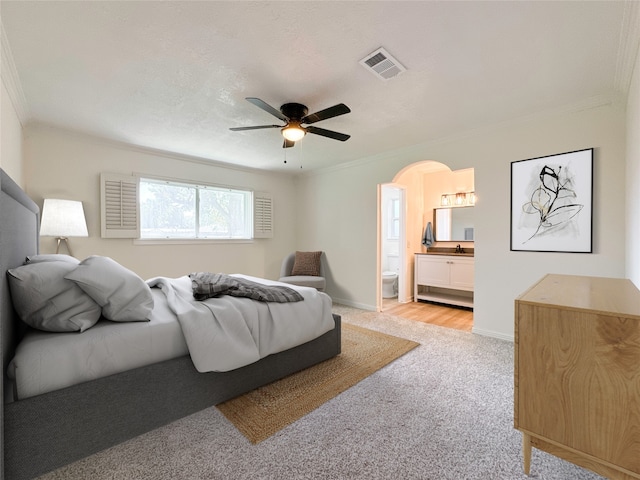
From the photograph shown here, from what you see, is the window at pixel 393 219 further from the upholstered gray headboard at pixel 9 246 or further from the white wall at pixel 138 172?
the upholstered gray headboard at pixel 9 246

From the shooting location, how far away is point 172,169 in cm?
430

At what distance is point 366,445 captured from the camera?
1.58 meters

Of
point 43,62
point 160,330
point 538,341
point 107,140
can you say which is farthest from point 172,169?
point 538,341

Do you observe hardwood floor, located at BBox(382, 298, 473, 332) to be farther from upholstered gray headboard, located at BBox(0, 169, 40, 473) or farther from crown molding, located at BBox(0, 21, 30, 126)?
crown molding, located at BBox(0, 21, 30, 126)

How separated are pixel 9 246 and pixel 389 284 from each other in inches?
197

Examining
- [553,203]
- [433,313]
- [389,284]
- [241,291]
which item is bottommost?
[433,313]

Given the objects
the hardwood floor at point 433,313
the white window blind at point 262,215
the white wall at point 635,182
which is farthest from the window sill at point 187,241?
the white wall at point 635,182

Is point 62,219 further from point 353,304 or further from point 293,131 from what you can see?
point 353,304

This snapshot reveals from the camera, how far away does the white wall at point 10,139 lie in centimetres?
221

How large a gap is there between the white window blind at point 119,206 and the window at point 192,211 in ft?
0.59

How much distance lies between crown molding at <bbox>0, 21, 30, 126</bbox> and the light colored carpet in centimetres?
258

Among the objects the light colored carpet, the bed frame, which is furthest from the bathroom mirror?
the bed frame

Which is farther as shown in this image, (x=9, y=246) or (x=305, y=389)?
(x=305, y=389)

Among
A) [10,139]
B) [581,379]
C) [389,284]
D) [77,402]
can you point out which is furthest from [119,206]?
[581,379]
